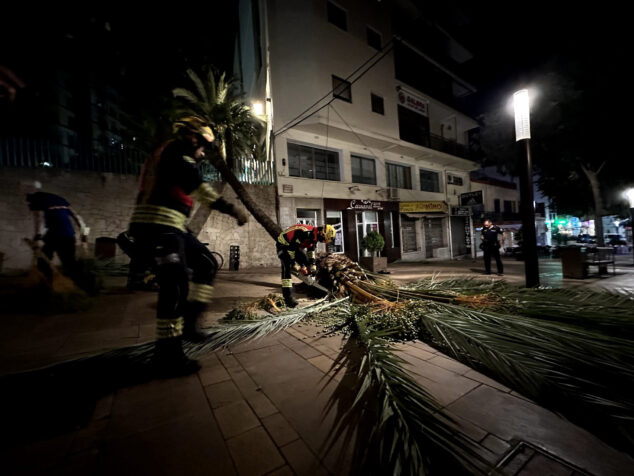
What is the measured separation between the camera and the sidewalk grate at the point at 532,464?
1082mm

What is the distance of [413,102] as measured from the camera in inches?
683

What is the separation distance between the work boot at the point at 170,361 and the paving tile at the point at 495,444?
204cm

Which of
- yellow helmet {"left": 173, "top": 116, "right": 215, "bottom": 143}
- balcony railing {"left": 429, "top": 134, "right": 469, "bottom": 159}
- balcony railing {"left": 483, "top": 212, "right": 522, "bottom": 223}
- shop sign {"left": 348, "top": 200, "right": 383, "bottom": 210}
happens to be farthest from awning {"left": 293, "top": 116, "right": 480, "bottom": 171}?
yellow helmet {"left": 173, "top": 116, "right": 215, "bottom": 143}

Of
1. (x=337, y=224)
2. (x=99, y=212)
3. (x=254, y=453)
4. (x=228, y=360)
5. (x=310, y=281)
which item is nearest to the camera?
(x=254, y=453)

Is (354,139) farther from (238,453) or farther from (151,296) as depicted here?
(238,453)

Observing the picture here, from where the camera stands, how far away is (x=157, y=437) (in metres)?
1.34

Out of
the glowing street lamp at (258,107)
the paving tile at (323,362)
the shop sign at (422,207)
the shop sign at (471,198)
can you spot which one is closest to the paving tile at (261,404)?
the paving tile at (323,362)

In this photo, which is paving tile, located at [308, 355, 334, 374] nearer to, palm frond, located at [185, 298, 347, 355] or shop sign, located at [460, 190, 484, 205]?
palm frond, located at [185, 298, 347, 355]

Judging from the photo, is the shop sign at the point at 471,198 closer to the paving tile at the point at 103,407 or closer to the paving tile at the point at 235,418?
the paving tile at the point at 235,418

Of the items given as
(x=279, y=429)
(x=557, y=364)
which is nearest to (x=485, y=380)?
(x=557, y=364)

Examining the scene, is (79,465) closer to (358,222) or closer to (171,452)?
(171,452)

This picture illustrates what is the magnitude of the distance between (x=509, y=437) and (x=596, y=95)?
59.3ft

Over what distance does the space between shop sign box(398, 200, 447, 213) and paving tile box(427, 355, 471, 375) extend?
14.7m

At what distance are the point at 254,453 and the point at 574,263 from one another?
8722 mm
